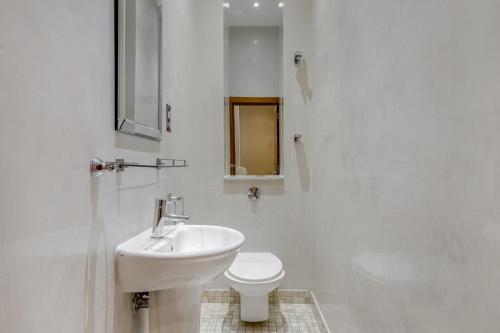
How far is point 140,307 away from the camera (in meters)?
1.19

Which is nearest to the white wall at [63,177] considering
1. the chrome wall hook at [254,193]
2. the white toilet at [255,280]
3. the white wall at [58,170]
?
the white wall at [58,170]

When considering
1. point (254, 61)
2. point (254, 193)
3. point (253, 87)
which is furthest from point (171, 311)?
point (254, 61)

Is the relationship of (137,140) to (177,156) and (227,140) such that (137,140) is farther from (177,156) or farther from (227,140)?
(227,140)

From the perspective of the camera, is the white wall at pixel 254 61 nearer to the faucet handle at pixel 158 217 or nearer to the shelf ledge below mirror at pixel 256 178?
the shelf ledge below mirror at pixel 256 178

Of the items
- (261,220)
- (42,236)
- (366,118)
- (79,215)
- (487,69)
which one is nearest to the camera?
(487,69)

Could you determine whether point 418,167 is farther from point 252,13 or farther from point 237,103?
point 252,13

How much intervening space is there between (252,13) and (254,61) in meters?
0.40

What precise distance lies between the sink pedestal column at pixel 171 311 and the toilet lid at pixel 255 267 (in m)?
0.56

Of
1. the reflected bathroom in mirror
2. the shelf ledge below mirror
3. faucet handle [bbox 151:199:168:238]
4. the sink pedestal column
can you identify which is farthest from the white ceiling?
the sink pedestal column

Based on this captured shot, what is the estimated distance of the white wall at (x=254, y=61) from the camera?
→ 2305 mm

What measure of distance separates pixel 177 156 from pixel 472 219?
158cm

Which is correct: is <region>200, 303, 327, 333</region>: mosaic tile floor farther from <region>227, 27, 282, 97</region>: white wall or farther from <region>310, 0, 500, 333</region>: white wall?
<region>227, 27, 282, 97</region>: white wall

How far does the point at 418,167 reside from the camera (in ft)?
2.52

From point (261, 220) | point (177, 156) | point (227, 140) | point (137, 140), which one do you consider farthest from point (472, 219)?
point (227, 140)
